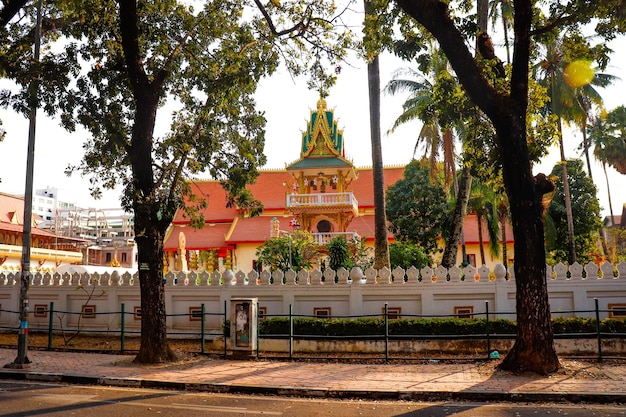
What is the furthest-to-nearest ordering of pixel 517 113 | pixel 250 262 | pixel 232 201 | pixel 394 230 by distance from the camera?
pixel 250 262 < pixel 394 230 < pixel 232 201 < pixel 517 113

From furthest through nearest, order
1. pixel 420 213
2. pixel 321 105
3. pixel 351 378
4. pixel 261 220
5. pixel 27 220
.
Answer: pixel 261 220 → pixel 321 105 → pixel 420 213 → pixel 27 220 → pixel 351 378

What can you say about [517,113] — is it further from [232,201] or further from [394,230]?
[394,230]

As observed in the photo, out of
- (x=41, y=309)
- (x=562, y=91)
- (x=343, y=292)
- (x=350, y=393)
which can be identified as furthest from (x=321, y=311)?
(x=562, y=91)

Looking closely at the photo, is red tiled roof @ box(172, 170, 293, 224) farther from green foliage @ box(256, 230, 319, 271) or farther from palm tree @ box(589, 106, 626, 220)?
palm tree @ box(589, 106, 626, 220)

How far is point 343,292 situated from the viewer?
15664 mm

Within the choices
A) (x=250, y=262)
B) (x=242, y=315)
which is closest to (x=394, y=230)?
(x=250, y=262)

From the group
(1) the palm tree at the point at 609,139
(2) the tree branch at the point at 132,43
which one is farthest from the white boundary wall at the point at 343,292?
(1) the palm tree at the point at 609,139

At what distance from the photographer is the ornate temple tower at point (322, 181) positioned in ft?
111

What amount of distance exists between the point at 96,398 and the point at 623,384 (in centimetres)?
859

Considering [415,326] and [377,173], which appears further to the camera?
[377,173]

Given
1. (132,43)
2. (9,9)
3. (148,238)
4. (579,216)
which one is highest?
(132,43)

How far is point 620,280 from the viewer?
14.4 m

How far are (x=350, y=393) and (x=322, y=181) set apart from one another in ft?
88.9

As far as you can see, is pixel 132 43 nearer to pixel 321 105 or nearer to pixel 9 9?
pixel 9 9
